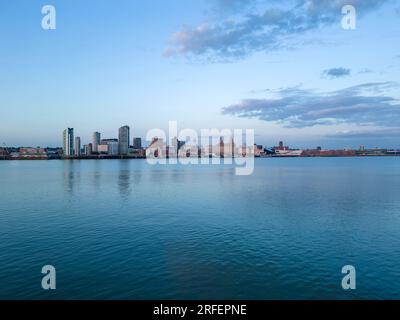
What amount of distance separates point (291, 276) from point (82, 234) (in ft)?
73.6

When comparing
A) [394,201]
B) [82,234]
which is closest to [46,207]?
[82,234]

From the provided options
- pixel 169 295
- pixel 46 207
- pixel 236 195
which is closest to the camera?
pixel 169 295

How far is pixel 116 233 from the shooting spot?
33281 mm

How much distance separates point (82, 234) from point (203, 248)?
14004 mm

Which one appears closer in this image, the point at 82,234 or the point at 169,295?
the point at 169,295
